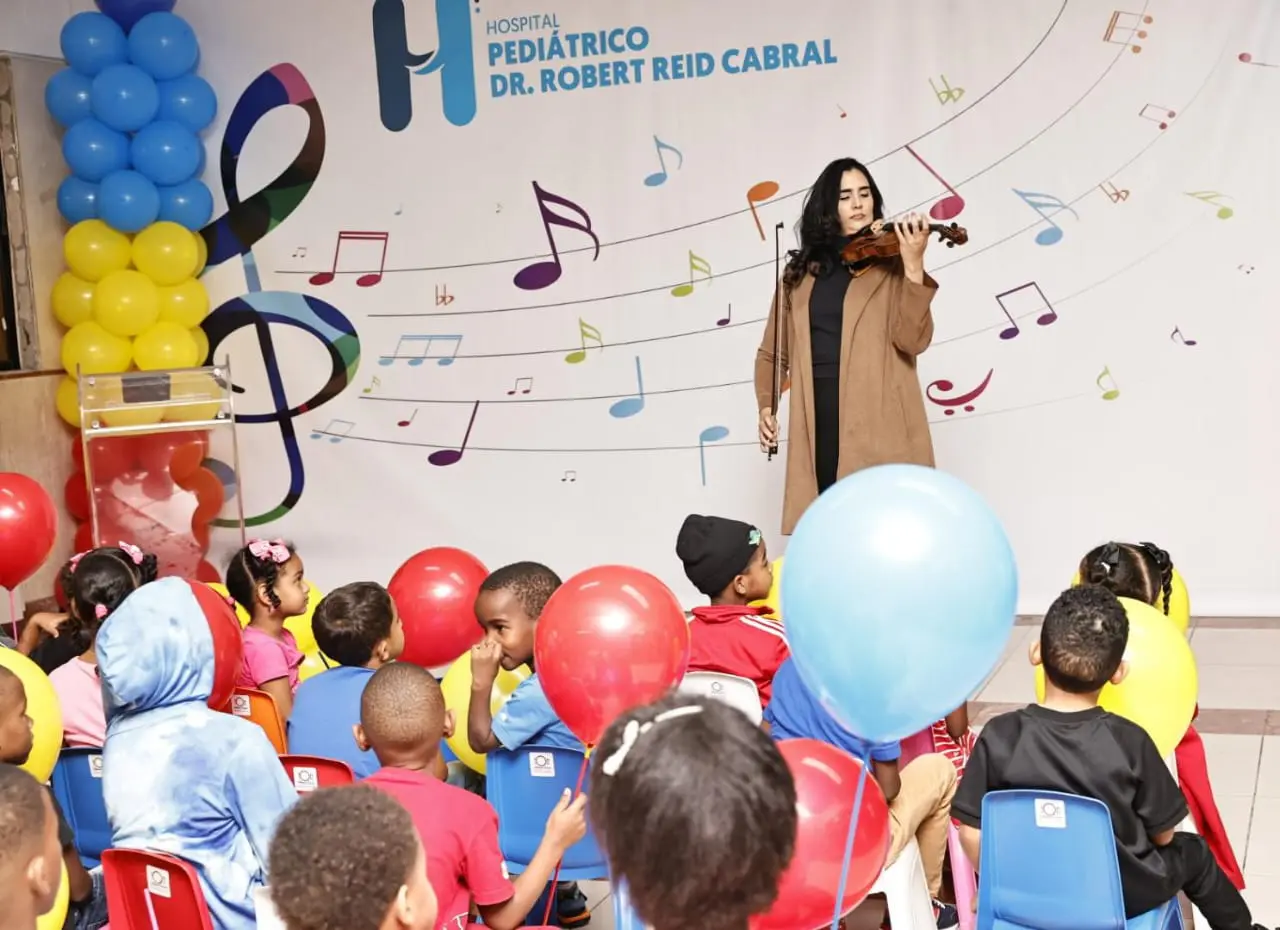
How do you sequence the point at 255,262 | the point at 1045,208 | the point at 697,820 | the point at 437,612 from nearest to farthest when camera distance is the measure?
the point at 697,820 → the point at 437,612 → the point at 1045,208 → the point at 255,262

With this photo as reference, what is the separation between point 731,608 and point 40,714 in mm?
1285

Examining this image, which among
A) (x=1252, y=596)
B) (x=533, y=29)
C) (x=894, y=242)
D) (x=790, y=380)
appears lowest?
(x=1252, y=596)

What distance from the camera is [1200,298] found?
5.05 meters

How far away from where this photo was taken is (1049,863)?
2.15 m

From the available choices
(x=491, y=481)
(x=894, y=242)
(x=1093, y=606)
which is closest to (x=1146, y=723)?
(x=1093, y=606)

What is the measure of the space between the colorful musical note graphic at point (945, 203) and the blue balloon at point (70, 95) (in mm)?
3289

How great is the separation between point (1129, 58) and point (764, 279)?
1.49m

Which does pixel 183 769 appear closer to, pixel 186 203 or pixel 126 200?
pixel 126 200

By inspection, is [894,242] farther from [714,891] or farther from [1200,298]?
[714,891]

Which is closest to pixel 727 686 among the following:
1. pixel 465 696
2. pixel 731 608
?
pixel 731 608

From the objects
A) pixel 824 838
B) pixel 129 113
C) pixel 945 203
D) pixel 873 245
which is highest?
pixel 129 113

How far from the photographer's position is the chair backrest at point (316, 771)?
2.50 m

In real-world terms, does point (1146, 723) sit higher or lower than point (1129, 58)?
lower

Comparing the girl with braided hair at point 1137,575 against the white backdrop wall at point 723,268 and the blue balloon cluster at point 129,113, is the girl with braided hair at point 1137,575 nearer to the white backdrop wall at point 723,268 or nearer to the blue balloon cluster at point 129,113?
the white backdrop wall at point 723,268
